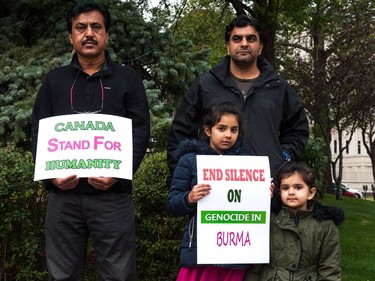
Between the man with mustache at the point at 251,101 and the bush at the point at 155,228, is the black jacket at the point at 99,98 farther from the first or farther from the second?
the bush at the point at 155,228

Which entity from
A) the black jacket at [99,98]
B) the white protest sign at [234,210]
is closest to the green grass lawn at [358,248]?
the white protest sign at [234,210]

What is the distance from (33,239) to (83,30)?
2157 millimetres

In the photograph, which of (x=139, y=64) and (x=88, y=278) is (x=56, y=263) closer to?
(x=88, y=278)

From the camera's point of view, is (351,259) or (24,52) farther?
(351,259)

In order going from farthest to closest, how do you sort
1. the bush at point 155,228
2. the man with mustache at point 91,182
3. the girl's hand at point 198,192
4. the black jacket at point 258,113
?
the bush at point 155,228, the black jacket at point 258,113, the man with mustache at point 91,182, the girl's hand at point 198,192

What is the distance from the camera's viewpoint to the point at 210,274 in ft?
13.0

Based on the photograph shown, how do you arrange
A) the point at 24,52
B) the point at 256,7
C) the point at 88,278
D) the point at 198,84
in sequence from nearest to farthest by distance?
the point at 198,84 < the point at 88,278 < the point at 24,52 < the point at 256,7

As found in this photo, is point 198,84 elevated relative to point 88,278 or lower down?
Result: elevated

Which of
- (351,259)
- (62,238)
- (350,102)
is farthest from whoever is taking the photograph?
(350,102)

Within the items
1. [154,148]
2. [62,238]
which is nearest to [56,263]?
[62,238]

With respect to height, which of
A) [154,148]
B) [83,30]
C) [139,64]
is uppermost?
[139,64]

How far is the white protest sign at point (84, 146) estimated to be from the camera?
12.6 ft

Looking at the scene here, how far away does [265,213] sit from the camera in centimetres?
394

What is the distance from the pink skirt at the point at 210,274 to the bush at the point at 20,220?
1.88 meters
